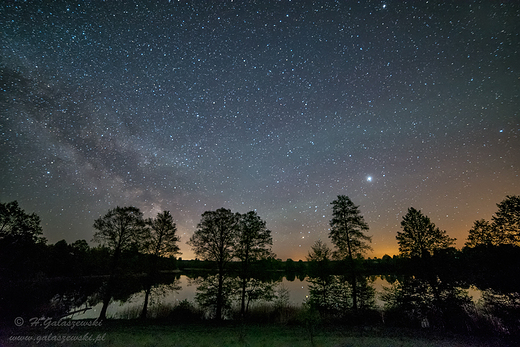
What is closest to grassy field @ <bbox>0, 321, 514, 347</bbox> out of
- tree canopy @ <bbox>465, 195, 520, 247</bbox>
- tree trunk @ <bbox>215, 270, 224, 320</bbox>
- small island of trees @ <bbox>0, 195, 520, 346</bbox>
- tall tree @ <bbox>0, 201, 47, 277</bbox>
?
small island of trees @ <bbox>0, 195, 520, 346</bbox>

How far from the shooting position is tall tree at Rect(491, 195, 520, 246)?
22.7 metres

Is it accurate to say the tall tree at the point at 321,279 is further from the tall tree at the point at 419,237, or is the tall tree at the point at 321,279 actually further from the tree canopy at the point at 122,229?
the tree canopy at the point at 122,229

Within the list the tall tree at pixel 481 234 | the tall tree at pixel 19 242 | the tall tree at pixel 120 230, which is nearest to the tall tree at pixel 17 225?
the tall tree at pixel 19 242

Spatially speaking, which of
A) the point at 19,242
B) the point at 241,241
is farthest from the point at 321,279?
the point at 19,242

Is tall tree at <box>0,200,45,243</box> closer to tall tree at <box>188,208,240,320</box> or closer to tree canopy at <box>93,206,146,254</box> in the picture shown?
tree canopy at <box>93,206,146,254</box>

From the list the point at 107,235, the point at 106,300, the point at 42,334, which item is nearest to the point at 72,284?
the point at 107,235

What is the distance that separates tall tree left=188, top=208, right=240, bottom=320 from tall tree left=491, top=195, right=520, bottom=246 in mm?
31496

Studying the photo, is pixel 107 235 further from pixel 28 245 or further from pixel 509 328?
pixel 509 328

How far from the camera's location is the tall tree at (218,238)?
26.7 metres

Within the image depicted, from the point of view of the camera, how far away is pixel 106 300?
24.1 m

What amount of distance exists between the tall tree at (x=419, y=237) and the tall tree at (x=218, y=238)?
67.0ft

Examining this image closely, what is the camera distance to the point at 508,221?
23.5 metres

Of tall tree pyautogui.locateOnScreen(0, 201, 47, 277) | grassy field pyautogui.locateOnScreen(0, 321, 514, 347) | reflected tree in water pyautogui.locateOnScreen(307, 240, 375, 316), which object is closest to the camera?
grassy field pyautogui.locateOnScreen(0, 321, 514, 347)

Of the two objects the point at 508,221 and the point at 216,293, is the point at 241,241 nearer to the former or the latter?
the point at 216,293
